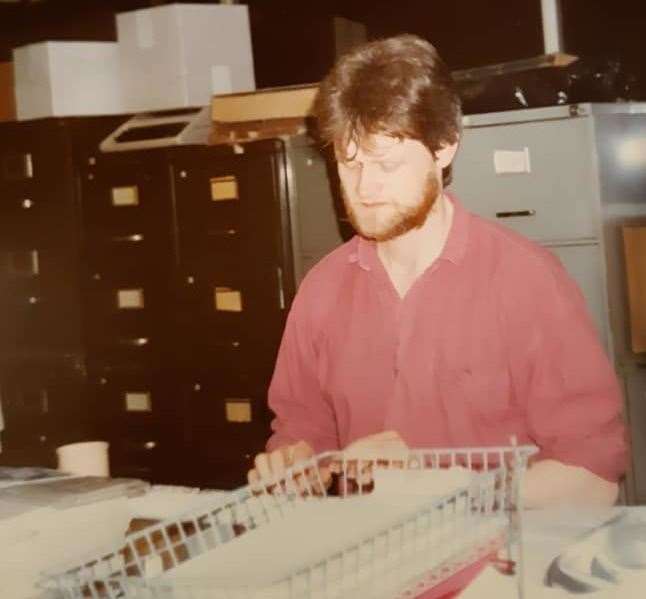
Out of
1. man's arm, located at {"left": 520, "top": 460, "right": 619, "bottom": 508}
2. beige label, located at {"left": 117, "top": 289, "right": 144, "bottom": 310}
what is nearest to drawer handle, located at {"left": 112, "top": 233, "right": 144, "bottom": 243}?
beige label, located at {"left": 117, "top": 289, "right": 144, "bottom": 310}

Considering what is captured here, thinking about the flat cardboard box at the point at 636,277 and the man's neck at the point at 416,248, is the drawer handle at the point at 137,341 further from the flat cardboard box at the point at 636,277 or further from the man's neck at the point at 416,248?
the man's neck at the point at 416,248

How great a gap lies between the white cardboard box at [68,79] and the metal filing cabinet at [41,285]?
0.06 meters

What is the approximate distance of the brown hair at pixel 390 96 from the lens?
1452mm

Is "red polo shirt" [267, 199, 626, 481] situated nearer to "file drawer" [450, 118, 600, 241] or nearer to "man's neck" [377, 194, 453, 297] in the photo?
"man's neck" [377, 194, 453, 297]

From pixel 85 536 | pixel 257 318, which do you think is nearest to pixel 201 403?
pixel 257 318

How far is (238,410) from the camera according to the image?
119 inches

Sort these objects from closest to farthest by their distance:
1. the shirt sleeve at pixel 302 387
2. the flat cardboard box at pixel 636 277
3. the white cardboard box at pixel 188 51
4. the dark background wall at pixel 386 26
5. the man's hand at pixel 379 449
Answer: the man's hand at pixel 379 449 < the shirt sleeve at pixel 302 387 < the flat cardboard box at pixel 636 277 < the dark background wall at pixel 386 26 < the white cardboard box at pixel 188 51

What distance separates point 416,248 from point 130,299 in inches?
70.3

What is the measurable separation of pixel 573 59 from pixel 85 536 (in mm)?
1743

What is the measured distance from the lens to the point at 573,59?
8.06 ft

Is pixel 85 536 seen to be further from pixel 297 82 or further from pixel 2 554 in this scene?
pixel 297 82

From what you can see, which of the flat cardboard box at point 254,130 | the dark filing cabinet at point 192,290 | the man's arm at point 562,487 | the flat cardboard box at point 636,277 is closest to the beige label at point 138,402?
the dark filing cabinet at point 192,290

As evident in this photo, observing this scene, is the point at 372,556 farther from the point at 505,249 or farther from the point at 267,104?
the point at 267,104

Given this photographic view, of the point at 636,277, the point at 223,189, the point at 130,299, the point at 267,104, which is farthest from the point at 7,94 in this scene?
the point at 636,277
